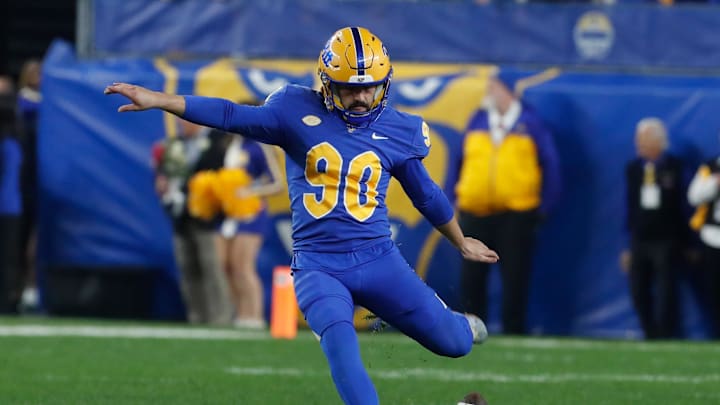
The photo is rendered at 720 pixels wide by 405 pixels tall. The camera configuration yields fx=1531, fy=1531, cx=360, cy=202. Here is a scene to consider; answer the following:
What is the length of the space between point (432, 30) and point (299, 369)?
4957mm

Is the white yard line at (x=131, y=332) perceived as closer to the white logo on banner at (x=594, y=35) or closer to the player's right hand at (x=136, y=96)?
the white logo on banner at (x=594, y=35)

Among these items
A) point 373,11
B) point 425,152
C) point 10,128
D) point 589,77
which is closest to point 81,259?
point 10,128

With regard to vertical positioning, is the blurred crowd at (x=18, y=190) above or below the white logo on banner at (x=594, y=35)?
below

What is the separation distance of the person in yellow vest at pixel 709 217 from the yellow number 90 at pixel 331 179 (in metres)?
6.30

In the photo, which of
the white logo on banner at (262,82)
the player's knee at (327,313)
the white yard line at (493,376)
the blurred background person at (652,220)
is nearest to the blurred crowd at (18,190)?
the white logo on banner at (262,82)

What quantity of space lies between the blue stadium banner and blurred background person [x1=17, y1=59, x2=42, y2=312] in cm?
73

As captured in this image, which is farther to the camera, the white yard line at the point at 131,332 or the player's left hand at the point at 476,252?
the white yard line at the point at 131,332

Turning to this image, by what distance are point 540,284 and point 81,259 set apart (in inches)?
157

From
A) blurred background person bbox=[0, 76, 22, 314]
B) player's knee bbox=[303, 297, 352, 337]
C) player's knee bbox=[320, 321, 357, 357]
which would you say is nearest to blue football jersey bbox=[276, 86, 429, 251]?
player's knee bbox=[303, 297, 352, 337]

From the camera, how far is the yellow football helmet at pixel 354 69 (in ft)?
19.6

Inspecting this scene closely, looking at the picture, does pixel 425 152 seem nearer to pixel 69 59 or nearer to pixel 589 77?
pixel 589 77

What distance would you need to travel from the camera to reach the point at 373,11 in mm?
13148

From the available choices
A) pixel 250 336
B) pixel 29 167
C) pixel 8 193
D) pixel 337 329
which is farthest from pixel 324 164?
pixel 29 167

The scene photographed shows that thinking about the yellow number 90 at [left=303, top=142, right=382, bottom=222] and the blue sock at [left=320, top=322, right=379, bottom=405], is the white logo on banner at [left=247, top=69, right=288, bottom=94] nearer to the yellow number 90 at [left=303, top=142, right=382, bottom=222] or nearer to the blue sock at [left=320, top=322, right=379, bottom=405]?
the yellow number 90 at [left=303, top=142, right=382, bottom=222]
